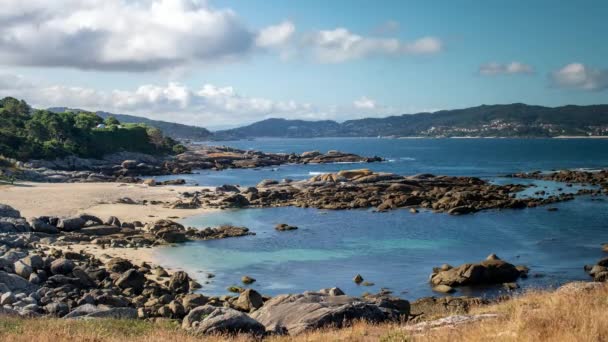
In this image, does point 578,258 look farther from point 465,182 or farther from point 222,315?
point 465,182

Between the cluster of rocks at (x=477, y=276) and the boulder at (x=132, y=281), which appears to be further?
the cluster of rocks at (x=477, y=276)

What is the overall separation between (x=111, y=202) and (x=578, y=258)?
43834 millimetres

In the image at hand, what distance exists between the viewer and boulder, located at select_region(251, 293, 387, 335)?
48.7ft

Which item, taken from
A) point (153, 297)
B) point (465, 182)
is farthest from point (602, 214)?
point (153, 297)

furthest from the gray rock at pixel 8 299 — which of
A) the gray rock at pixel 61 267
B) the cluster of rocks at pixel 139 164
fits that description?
the cluster of rocks at pixel 139 164

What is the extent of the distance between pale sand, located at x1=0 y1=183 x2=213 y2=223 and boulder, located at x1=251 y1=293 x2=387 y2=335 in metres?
32.3

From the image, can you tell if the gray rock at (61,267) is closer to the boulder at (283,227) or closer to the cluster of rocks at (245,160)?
the boulder at (283,227)

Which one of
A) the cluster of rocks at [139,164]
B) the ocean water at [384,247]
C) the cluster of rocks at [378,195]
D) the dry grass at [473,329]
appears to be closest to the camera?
the dry grass at [473,329]

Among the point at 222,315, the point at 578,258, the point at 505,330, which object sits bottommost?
the point at 578,258

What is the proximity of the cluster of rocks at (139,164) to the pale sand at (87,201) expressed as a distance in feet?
43.3

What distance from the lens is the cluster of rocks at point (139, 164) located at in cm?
8106

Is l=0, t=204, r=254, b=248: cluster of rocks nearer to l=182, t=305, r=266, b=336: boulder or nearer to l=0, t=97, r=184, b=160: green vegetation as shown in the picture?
l=182, t=305, r=266, b=336: boulder

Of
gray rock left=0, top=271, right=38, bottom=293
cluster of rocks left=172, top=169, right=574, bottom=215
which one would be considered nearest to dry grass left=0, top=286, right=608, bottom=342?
gray rock left=0, top=271, right=38, bottom=293

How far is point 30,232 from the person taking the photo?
36.7 meters
